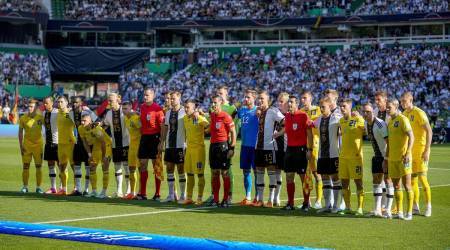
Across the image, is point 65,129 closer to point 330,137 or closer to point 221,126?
point 221,126

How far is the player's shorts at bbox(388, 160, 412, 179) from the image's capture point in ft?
48.5

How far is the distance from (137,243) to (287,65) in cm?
5564

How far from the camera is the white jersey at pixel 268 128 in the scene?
55.1ft

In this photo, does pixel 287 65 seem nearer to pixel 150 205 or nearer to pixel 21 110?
pixel 21 110

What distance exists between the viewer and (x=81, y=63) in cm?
7131

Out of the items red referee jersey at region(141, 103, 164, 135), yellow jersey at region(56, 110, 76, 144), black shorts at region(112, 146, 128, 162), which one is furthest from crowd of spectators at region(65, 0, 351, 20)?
red referee jersey at region(141, 103, 164, 135)

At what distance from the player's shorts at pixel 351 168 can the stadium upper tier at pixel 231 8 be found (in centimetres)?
4661

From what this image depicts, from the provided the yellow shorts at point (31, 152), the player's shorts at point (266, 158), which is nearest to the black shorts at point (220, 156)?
the player's shorts at point (266, 158)

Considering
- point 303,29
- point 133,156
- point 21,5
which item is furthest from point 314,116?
point 21,5

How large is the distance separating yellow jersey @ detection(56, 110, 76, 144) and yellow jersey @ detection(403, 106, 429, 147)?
25.4ft

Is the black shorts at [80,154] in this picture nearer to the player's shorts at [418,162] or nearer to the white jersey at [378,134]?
the white jersey at [378,134]

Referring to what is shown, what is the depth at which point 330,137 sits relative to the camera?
52.5 ft

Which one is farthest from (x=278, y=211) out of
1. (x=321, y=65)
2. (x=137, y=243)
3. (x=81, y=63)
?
(x=81, y=63)

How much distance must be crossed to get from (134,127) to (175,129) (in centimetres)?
121
